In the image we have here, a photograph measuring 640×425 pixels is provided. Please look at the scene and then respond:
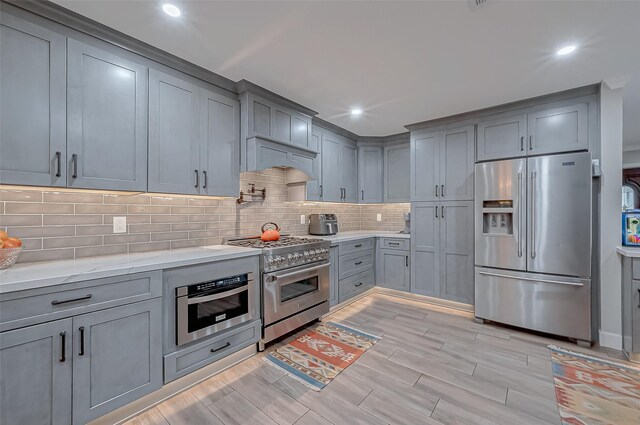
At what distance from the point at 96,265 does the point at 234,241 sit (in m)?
1.27

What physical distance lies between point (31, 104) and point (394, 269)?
403 cm

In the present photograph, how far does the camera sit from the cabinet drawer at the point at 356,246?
11.5 ft

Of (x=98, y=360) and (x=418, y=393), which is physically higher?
(x=98, y=360)

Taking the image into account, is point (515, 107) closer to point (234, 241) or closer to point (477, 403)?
point (477, 403)

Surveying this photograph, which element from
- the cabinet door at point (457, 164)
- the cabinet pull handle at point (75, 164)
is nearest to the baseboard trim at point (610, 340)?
the cabinet door at point (457, 164)

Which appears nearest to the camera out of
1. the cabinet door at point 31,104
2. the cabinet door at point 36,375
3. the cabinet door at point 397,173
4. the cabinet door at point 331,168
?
the cabinet door at point 36,375

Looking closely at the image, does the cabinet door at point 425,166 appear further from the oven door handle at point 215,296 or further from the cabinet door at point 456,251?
the oven door handle at point 215,296

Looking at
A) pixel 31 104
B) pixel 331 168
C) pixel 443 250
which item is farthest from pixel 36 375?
pixel 443 250

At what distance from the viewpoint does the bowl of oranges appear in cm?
147

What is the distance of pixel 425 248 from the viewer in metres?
3.71

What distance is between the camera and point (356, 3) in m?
1.59

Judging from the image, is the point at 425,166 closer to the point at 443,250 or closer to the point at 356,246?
the point at 443,250

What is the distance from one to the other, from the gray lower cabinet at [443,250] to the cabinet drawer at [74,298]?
3.21m

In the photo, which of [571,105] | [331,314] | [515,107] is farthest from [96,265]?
[571,105]
